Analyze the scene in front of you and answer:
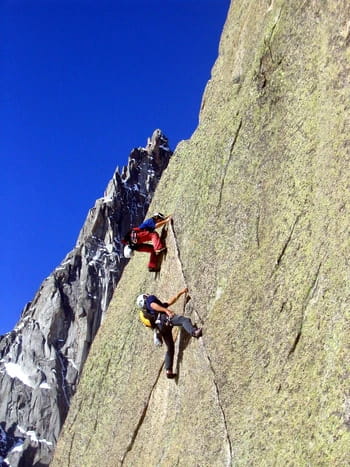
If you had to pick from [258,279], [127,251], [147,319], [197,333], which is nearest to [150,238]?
[127,251]

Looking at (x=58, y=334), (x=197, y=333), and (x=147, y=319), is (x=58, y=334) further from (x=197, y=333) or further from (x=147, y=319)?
(x=197, y=333)

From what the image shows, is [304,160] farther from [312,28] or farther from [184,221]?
[184,221]

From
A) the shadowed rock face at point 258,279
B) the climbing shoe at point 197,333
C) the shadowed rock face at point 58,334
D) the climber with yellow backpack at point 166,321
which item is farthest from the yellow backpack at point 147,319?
the shadowed rock face at point 58,334

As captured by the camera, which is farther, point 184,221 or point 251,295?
point 184,221

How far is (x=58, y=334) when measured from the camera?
151250 mm

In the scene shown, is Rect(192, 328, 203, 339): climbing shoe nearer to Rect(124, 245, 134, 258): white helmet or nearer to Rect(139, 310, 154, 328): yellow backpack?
Rect(139, 310, 154, 328): yellow backpack

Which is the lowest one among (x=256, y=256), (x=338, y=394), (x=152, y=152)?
(x=338, y=394)

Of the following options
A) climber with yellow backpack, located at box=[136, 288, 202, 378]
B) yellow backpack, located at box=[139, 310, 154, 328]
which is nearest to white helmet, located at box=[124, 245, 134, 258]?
climber with yellow backpack, located at box=[136, 288, 202, 378]

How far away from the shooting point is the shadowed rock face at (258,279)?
10117 millimetres

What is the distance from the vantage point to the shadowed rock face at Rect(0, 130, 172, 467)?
456ft

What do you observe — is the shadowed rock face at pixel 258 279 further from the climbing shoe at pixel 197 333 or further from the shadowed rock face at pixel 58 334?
the shadowed rock face at pixel 58 334

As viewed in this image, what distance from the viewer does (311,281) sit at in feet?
35.1

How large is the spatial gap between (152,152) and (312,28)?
17323cm

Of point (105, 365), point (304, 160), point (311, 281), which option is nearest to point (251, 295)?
point (311, 281)
